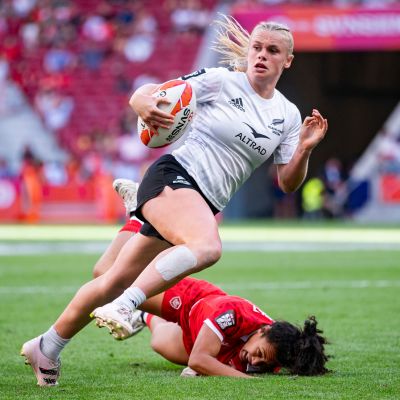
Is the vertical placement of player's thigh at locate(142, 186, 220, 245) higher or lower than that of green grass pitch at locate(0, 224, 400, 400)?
higher

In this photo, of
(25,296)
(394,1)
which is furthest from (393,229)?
(25,296)

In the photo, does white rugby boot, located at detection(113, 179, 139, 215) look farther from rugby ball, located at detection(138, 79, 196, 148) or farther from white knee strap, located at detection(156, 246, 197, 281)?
white knee strap, located at detection(156, 246, 197, 281)

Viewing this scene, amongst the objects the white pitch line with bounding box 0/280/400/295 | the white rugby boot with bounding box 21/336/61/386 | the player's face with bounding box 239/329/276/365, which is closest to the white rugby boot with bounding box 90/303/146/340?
the white rugby boot with bounding box 21/336/61/386

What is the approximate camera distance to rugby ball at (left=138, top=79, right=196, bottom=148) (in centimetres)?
570

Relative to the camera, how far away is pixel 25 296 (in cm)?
1083

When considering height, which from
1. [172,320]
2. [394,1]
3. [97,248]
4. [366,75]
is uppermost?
[394,1]

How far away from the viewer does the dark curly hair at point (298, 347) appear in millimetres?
6113

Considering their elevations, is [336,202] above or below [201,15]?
below

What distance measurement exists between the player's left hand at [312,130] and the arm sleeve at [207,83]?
0.57 metres

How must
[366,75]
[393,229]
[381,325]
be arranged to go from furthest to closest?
[366,75], [393,229], [381,325]

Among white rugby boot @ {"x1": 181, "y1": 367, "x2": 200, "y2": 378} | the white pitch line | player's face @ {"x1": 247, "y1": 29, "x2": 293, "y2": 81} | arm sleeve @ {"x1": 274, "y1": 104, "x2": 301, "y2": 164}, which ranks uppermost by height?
player's face @ {"x1": 247, "y1": 29, "x2": 293, "y2": 81}

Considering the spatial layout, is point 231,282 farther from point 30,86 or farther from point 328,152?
point 328,152

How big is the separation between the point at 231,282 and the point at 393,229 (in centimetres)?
1174

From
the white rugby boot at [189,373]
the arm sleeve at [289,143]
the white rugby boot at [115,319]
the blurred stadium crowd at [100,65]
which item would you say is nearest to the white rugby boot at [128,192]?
the arm sleeve at [289,143]
